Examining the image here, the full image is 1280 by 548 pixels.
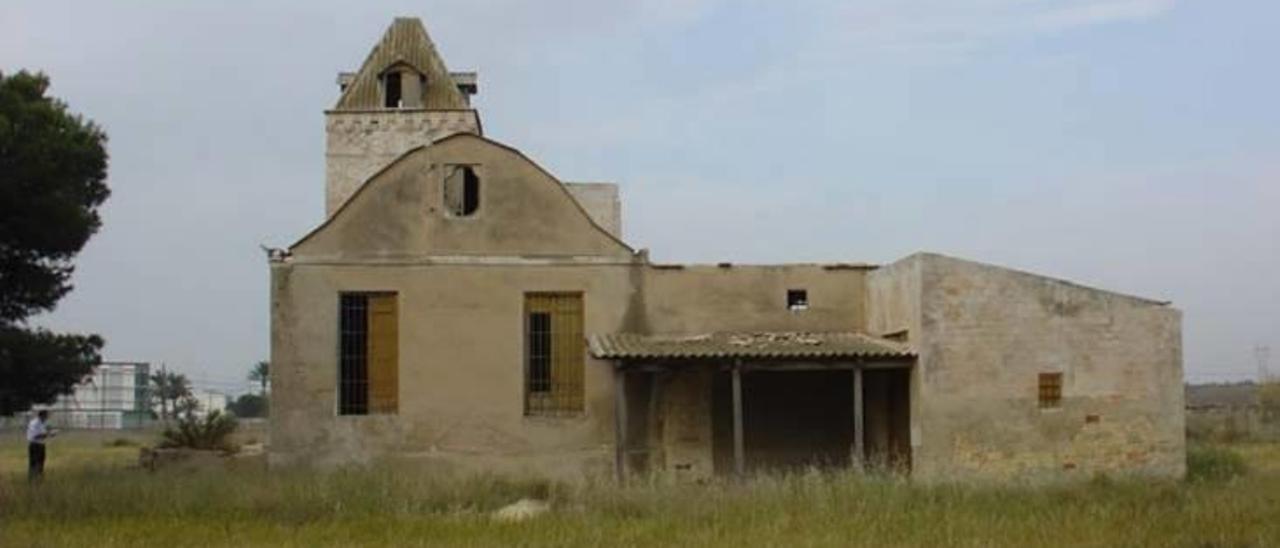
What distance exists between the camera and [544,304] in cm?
2505

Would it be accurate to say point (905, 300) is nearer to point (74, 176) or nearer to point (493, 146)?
point (493, 146)

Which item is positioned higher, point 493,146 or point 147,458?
point 493,146

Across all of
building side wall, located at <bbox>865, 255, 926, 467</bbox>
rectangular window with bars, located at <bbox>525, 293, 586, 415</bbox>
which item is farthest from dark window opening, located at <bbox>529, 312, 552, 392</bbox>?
building side wall, located at <bbox>865, 255, 926, 467</bbox>

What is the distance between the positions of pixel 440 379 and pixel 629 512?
8.02 m

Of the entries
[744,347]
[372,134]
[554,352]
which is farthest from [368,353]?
[372,134]

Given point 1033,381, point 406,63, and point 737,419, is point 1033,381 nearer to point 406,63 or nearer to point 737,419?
point 737,419

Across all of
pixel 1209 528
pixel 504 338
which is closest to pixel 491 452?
pixel 504 338

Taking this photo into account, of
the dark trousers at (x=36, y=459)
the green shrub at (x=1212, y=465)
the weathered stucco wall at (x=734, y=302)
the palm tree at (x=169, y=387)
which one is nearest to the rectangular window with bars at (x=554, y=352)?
the weathered stucco wall at (x=734, y=302)

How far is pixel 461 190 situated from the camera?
25281 millimetres

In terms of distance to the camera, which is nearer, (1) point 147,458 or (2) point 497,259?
(2) point 497,259

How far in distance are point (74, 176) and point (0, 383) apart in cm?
399

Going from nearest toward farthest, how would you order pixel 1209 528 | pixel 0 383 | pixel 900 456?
pixel 1209 528 < pixel 900 456 < pixel 0 383

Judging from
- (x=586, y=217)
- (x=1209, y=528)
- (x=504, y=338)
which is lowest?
(x=1209, y=528)

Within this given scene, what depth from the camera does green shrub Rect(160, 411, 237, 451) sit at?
30328 mm
